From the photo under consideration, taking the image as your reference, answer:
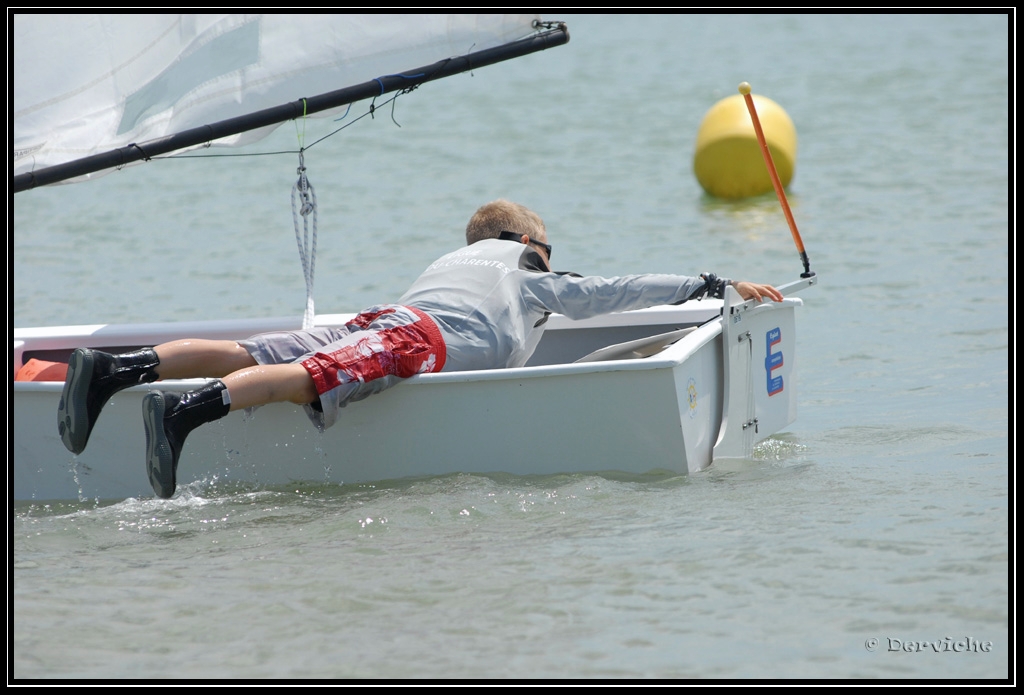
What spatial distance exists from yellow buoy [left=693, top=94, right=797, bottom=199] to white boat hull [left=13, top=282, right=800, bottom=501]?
720 centimetres

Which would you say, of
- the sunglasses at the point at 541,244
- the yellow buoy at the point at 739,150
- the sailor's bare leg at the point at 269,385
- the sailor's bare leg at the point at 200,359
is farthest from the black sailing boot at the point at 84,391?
the yellow buoy at the point at 739,150

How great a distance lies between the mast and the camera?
4664 millimetres

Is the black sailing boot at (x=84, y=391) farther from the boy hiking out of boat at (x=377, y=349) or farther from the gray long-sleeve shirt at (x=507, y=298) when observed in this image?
the gray long-sleeve shirt at (x=507, y=298)

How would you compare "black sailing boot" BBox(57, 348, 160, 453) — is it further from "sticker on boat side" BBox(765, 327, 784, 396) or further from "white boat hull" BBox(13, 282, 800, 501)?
"sticker on boat side" BBox(765, 327, 784, 396)

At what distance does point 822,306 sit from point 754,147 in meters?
4.13

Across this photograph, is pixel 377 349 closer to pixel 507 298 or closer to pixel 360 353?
pixel 360 353

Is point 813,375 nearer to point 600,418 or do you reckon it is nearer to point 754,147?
point 600,418

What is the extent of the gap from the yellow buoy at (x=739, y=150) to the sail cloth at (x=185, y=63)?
6696 mm

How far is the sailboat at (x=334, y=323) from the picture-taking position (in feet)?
13.7

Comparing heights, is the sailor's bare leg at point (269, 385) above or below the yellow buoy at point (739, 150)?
below

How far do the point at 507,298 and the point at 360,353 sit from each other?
22.1 inches

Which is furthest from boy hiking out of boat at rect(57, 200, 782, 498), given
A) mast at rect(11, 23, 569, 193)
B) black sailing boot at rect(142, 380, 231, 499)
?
mast at rect(11, 23, 569, 193)
